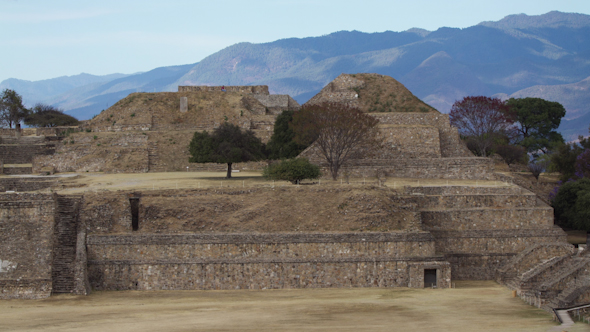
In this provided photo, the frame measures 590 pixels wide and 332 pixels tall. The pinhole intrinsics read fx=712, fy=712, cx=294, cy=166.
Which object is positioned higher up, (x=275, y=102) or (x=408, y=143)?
(x=275, y=102)

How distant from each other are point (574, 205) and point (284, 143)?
19.9 meters

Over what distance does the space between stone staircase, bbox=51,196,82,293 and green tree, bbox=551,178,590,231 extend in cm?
2893

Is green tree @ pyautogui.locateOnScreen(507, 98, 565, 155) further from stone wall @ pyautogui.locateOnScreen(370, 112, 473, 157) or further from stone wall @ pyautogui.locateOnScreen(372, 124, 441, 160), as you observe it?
stone wall @ pyautogui.locateOnScreen(372, 124, 441, 160)

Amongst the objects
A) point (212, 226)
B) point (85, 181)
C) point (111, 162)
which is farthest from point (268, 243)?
point (111, 162)

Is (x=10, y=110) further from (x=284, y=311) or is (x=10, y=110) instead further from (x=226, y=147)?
(x=284, y=311)

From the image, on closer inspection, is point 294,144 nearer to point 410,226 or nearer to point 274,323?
point 410,226

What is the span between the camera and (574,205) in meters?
44.4

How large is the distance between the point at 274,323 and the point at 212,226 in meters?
9.20

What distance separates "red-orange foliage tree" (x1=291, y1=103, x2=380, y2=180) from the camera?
44.5m

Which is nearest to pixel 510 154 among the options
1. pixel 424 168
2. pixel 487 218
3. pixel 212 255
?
pixel 424 168

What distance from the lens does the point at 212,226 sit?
113ft

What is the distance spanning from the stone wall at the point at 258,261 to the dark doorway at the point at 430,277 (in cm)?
35

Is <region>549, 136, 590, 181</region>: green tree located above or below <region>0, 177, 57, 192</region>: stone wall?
above

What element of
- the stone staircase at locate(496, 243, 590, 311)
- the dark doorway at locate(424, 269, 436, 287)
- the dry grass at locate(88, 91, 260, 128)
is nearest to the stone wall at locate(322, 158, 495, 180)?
the stone staircase at locate(496, 243, 590, 311)
